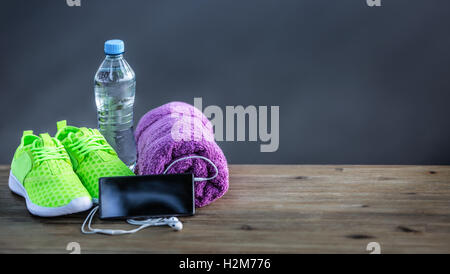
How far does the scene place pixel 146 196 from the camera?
0.93 m

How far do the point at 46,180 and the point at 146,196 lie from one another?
195mm

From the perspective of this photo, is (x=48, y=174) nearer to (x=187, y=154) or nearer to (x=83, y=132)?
(x=83, y=132)

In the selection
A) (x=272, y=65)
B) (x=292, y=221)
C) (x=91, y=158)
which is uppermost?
(x=272, y=65)

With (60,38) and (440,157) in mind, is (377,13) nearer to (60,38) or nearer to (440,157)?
(440,157)

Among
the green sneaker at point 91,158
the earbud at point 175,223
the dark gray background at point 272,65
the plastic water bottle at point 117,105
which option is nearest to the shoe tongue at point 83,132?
the green sneaker at point 91,158

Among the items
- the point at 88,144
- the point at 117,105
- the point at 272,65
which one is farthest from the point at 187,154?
the point at 272,65

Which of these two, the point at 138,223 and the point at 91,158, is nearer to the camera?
the point at 138,223

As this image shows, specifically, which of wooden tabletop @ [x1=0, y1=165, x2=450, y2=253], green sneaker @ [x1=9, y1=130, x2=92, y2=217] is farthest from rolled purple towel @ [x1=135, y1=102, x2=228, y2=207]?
green sneaker @ [x1=9, y1=130, x2=92, y2=217]

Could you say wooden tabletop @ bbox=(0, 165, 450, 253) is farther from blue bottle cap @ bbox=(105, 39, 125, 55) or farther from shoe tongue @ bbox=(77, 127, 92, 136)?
blue bottle cap @ bbox=(105, 39, 125, 55)

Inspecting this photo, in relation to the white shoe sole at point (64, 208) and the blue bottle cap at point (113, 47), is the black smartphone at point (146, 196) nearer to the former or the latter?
the white shoe sole at point (64, 208)

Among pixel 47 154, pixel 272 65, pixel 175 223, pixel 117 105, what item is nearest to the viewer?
pixel 175 223

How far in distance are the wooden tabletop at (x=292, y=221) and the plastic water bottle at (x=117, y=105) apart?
248 mm

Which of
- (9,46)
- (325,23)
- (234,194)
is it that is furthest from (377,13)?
(9,46)

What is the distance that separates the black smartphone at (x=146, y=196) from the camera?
3.03ft
